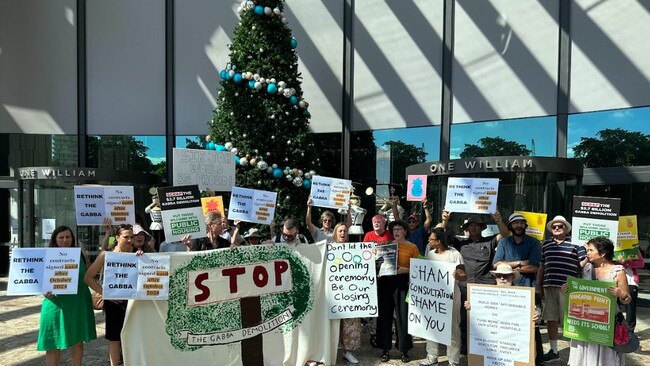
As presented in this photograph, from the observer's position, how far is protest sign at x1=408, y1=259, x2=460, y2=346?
202 inches

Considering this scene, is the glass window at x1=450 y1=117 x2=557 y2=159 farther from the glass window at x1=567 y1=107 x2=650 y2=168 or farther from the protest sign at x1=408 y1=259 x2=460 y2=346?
the protest sign at x1=408 y1=259 x2=460 y2=346

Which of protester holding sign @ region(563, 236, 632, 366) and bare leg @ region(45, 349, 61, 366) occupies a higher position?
protester holding sign @ region(563, 236, 632, 366)

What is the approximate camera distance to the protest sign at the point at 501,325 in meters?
4.50

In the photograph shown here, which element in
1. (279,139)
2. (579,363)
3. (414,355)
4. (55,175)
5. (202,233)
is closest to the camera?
(579,363)

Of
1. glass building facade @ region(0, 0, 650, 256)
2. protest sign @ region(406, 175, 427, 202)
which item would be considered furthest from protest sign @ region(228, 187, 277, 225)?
glass building facade @ region(0, 0, 650, 256)

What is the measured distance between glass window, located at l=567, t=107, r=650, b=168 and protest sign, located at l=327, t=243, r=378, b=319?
657 cm

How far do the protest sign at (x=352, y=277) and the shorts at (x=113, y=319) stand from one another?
2.28 m

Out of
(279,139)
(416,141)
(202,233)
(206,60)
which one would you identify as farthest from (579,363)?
(206,60)

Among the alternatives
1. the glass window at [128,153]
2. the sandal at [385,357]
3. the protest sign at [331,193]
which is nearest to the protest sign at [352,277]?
the sandal at [385,357]

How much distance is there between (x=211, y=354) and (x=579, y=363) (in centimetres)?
372

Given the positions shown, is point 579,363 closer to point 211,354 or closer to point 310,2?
point 211,354

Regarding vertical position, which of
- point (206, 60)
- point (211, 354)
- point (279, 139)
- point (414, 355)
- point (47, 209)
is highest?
point (206, 60)

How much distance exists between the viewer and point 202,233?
18.4 feet

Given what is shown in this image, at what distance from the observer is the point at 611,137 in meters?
9.53
